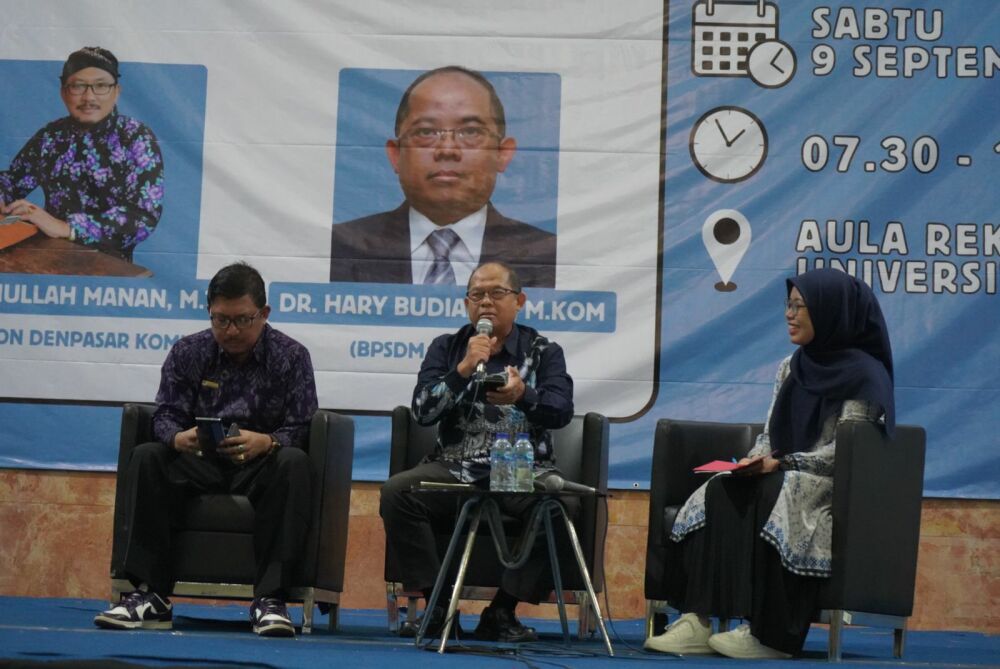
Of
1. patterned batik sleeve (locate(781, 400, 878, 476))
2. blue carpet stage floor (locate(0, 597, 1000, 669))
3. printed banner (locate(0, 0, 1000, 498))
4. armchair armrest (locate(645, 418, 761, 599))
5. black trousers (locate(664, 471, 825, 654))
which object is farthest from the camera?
printed banner (locate(0, 0, 1000, 498))

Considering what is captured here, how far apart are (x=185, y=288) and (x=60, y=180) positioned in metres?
0.64

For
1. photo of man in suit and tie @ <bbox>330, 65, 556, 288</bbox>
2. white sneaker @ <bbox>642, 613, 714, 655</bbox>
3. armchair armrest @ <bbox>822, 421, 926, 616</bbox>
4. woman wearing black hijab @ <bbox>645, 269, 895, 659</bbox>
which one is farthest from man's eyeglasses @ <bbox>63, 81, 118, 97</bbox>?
armchair armrest @ <bbox>822, 421, 926, 616</bbox>

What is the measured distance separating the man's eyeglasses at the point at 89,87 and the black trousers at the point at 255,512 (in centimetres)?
201

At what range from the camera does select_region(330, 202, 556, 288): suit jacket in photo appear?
5.02m

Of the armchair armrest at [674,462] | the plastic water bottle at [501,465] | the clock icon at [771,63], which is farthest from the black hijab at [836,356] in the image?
the clock icon at [771,63]

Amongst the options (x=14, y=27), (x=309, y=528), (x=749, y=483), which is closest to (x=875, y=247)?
(x=749, y=483)

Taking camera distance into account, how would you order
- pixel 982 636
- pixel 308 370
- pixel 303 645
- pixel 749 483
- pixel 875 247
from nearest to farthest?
pixel 303 645, pixel 749 483, pixel 308 370, pixel 982 636, pixel 875 247

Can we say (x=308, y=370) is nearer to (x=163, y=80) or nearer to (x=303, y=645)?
(x=303, y=645)

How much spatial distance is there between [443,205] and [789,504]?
6.95 feet

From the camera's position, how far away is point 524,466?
11.4ft

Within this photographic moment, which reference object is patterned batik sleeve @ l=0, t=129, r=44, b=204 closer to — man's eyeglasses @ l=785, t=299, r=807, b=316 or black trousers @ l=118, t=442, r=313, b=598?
black trousers @ l=118, t=442, r=313, b=598

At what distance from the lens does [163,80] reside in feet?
16.8

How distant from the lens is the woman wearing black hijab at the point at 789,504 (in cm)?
342

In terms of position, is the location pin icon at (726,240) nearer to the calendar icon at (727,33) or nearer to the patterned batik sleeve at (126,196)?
the calendar icon at (727,33)
